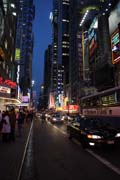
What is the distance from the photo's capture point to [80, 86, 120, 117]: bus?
18.2 meters

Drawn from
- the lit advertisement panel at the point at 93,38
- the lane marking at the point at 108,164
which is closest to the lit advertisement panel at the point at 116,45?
the lit advertisement panel at the point at 93,38

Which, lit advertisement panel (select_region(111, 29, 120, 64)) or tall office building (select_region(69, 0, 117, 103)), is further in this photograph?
tall office building (select_region(69, 0, 117, 103))

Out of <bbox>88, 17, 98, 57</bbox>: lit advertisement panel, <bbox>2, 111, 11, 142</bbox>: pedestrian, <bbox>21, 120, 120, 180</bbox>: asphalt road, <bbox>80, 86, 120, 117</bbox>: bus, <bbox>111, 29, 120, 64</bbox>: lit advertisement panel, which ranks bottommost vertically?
<bbox>21, 120, 120, 180</bbox>: asphalt road

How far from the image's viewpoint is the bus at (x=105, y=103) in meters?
18.2

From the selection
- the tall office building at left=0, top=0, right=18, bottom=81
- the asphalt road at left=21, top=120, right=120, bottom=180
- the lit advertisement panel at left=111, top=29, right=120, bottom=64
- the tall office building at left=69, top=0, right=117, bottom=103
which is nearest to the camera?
the asphalt road at left=21, top=120, right=120, bottom=180

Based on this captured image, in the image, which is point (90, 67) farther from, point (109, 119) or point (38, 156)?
point (38, 156)

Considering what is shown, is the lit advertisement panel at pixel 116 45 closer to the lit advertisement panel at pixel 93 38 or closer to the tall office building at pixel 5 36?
the tall office building at pixel 5 36

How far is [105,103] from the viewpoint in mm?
20250

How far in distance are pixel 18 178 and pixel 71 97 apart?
102 m

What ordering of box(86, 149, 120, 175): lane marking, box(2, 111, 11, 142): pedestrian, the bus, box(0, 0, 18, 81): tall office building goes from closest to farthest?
box(86, 149, 120, 175): lane marking
box(2, 111, 11, 142): pedestrian
the bus
box(0, 0, 18, 81): tall office building

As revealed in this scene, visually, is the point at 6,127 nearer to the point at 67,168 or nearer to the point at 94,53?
the point at 67,168

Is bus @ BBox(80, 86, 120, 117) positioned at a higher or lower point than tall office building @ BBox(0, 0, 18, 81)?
lower

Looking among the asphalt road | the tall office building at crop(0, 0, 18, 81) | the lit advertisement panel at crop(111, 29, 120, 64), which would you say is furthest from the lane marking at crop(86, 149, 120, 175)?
the lit advertisement panel at crop(111, 29, 120, 64)

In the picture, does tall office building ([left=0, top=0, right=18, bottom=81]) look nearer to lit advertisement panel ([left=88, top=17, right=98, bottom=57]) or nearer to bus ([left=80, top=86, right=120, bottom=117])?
bus ([left=80, top=86, right=120, bottom=117])
